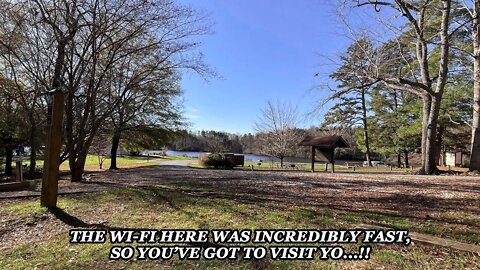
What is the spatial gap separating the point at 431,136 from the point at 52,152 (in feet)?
46.1

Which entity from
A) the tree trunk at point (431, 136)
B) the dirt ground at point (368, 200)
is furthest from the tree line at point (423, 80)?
the dirt ground at point (368, 200)

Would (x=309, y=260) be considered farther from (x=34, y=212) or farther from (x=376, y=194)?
(x=34, y=212)

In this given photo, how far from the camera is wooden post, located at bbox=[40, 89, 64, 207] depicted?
6121mm

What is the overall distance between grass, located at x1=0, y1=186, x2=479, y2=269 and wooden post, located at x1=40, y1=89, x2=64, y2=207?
28 centimetres

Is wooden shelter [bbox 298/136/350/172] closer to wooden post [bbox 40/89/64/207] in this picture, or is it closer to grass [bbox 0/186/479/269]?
grass [bbox 0/186/479/269]

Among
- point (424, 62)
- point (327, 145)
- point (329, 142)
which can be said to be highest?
point (424, 62)

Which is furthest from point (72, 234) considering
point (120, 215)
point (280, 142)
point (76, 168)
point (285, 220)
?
point (280, 142)

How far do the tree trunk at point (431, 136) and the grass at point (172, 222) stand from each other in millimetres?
10761

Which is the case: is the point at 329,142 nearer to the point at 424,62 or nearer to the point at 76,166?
the point at 424,62

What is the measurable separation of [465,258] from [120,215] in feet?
16.4

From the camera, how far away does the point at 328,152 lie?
2077 cm

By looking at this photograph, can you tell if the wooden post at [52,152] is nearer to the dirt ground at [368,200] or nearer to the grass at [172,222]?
the grass at [172,222]

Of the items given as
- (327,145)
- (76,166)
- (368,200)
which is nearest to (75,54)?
(76,166)

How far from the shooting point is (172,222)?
513 cm
